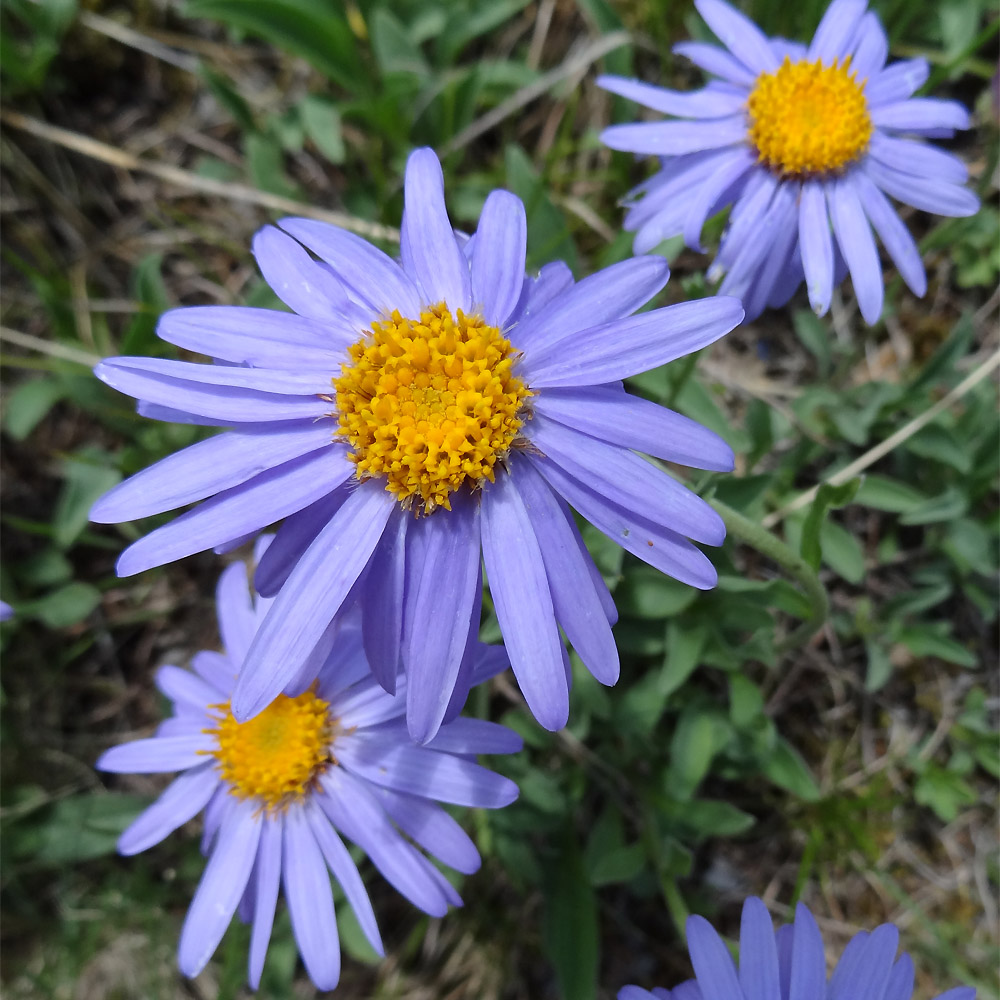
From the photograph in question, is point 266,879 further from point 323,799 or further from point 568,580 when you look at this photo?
point 568,580

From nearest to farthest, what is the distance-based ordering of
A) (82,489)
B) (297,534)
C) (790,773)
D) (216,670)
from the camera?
(297,534)
(216,670)
(790,773)
(82,489)

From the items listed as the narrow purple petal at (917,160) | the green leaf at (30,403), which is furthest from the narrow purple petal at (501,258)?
the green leaf at (30,403)

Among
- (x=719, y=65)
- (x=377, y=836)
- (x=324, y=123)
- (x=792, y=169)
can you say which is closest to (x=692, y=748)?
(x=377, y=836)

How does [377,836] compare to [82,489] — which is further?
[82,489]

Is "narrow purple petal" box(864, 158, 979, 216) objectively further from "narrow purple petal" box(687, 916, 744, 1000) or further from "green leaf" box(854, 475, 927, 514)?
"narrow purple petal" box(687, 916, 744, 1000)

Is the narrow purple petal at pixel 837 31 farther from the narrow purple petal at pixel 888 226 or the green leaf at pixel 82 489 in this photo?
the green leaf at pixel 82 489

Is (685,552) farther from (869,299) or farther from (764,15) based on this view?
(764,15)

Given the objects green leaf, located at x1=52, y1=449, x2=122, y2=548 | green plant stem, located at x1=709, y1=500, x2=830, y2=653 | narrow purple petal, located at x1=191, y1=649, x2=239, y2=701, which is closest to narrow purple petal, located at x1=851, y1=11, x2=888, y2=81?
green plant stem, located at x1=709, y1=500, x2=830, y2=653
